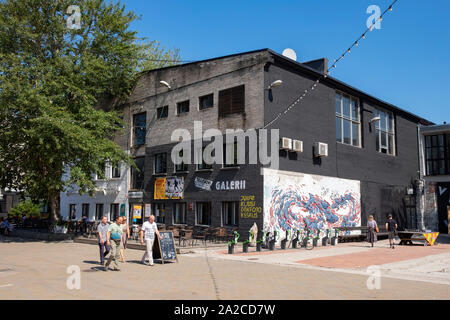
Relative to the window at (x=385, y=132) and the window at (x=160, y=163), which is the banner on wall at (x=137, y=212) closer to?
the window at (x=160, y=163)

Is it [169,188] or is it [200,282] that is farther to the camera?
[169,188]

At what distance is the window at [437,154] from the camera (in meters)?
33.7

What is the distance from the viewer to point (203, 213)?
24.5 m

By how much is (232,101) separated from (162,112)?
6.58 metres

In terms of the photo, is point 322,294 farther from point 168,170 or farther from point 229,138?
point 168,170

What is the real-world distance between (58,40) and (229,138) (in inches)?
505

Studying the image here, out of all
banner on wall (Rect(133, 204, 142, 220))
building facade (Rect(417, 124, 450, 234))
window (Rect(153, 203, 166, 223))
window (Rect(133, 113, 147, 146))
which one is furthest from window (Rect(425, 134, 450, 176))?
banner on wall (Rect(133, 204, 142, 220))

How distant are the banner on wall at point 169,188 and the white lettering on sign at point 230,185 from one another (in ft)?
10.5

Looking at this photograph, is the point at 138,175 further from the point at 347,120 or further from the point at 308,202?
the point at 347,120

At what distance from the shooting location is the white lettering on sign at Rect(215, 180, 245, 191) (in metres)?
22.2

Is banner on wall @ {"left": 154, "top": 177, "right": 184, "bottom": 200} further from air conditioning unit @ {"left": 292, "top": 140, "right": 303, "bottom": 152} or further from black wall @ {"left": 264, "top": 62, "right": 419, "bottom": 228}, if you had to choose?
air conditioning unit @ {"left": 292, "top": 140, "right": 303, "bottom": 152}

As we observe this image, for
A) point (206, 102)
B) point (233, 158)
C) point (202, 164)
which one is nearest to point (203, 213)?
point (202, 164)

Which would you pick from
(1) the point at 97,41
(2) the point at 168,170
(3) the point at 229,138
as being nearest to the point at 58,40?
(1) the point at 97,41

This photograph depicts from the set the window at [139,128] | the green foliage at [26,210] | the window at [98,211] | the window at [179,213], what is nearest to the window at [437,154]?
the window at [179,213]
